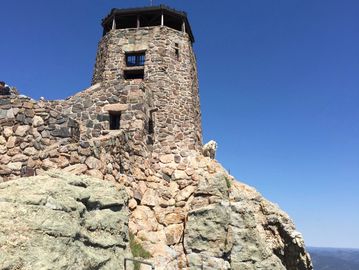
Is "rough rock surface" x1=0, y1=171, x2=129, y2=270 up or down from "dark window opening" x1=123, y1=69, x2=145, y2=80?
down

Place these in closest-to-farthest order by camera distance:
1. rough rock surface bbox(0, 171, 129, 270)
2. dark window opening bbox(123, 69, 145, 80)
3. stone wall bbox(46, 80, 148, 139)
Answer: rough rock surface bbox(0, 171, 129, 270) < stone wall bbox(46, 80, 148, 139) < dark window opening bbox(123, 69, 145, 80)

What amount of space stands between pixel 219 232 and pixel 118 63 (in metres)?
15.6

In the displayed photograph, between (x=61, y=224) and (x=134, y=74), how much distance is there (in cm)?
1869

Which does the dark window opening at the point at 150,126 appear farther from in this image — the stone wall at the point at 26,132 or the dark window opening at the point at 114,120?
the stone wall at the point at 26,132

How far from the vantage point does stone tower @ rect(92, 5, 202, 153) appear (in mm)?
22516

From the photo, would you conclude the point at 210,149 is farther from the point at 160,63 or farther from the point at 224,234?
the point at 224,234

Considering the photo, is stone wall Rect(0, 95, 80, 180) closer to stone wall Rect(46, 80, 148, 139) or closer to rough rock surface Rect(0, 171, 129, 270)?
rough rock surface Rect(0, 171, 129, 270)

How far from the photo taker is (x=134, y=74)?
82.8ft

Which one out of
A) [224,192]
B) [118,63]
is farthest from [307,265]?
[118,63]

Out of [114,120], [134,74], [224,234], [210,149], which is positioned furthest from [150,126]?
[134,74]

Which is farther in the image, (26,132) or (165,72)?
(165,72)

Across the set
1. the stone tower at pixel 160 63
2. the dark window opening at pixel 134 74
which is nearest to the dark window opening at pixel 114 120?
the stone tower at pixel 160 63

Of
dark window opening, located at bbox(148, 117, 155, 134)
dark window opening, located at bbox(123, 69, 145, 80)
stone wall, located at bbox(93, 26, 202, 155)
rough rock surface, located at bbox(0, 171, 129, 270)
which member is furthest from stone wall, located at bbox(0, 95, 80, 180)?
dark window opening, located at bbox(123, 69, 145, 80)

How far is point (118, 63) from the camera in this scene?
25156 millimetres
